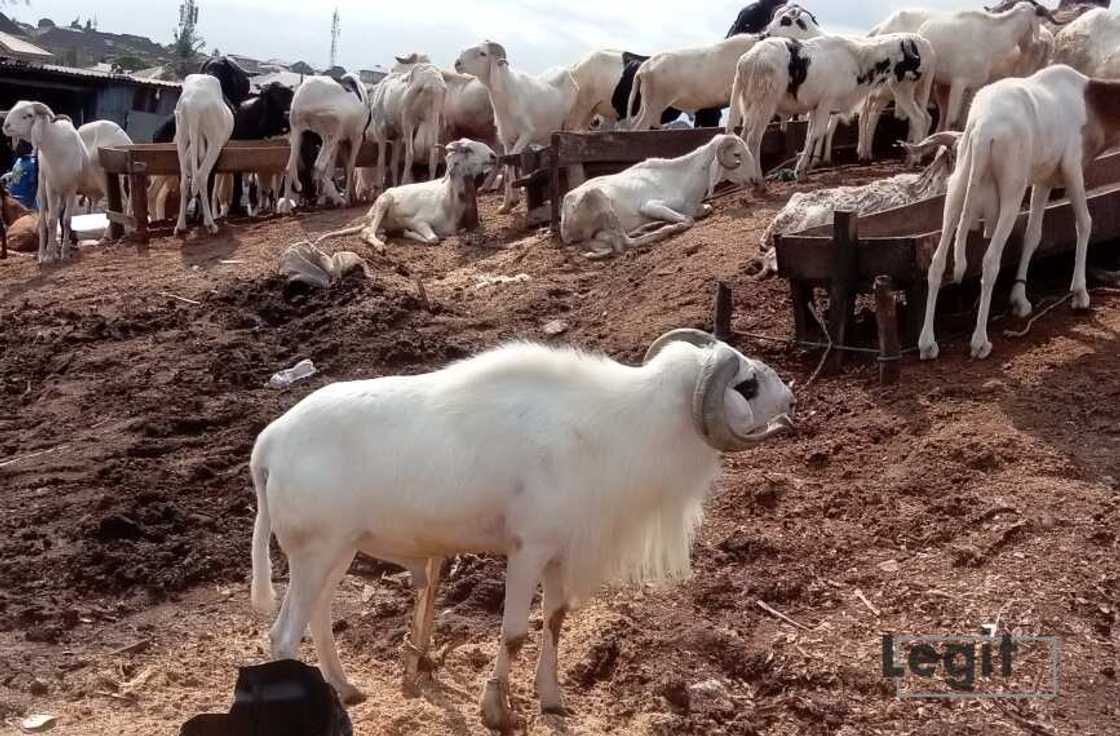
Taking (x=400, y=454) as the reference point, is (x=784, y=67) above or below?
above

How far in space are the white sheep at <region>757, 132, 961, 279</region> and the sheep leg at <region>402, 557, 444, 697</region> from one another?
18.2ft

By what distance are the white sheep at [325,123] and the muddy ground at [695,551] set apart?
7884 millimetres

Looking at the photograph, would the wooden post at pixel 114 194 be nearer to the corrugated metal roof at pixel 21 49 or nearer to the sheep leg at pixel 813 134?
the sheep leg at pixel 813 134

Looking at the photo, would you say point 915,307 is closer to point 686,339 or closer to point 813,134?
point 686,339

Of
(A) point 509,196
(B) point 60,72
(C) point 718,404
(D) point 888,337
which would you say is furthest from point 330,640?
(B) point 60,72

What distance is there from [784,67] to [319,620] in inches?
418

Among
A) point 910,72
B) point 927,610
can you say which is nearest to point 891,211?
point 927,610

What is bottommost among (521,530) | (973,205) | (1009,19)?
(521,530)

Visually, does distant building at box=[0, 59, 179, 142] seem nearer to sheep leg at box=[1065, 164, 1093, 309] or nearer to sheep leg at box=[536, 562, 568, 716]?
sheep leg at box=[1065, 164, 1093, 309]

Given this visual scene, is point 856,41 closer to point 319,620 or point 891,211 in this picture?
point 891,211

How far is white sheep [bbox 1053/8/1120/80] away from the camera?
14.8 m

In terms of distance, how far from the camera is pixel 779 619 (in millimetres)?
5680

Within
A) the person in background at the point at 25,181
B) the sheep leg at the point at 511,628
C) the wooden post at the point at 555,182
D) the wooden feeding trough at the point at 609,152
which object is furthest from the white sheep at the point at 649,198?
the person in background at the point at 25,181

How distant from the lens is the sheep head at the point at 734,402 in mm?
4746
